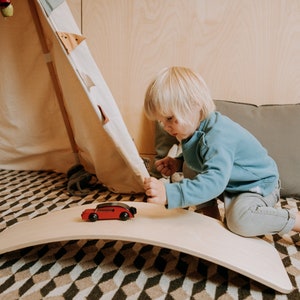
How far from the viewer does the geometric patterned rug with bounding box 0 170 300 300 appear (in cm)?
78

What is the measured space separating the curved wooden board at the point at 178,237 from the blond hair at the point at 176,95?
0.30 meters

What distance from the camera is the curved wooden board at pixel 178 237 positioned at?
29.1 inches

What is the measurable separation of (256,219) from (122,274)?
16.3 inches

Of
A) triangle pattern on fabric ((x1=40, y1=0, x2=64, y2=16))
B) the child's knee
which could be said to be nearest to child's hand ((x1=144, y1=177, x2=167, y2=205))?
the child's knee

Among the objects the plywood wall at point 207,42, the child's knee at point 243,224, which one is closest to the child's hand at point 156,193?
the child's knee at point 243,224

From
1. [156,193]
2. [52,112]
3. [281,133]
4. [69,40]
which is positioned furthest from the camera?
[52,112]

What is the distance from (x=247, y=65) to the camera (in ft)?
4.44

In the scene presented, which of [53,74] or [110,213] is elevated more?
[53,74]

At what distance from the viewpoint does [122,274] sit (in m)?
0.85

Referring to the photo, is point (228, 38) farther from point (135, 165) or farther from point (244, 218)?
point (244, 218)

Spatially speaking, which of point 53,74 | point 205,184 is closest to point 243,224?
point 205,184

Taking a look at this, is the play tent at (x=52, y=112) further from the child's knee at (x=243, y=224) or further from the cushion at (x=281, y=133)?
the cushion at (x=281, y=133)

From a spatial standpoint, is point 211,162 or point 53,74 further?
point 53,74

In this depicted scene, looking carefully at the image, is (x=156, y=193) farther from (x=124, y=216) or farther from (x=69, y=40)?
(x=69, y=40)
